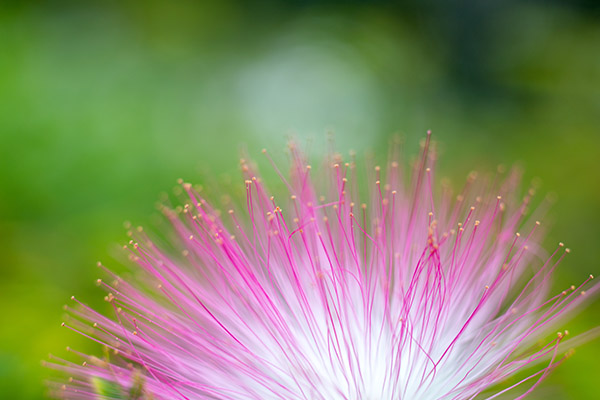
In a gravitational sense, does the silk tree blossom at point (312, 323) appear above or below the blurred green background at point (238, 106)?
below

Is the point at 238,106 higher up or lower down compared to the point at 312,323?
higher up

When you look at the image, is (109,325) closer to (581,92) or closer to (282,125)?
(282,125)

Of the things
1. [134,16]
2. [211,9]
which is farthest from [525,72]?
[134,16]

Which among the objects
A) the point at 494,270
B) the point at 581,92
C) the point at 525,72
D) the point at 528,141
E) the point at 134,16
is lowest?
the point at 494,270

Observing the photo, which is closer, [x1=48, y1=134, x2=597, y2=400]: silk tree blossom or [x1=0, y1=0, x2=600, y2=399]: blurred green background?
[x1=48, y1=134, x2=597, y2=400]: silk tree blossom

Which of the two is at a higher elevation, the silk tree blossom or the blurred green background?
the blurred green background

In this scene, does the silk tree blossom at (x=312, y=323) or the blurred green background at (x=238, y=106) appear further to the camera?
the blurred green background at (x=238, y=106)

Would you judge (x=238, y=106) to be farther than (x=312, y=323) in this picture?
Yes

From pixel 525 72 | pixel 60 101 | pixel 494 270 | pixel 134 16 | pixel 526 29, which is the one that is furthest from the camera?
pixel 134 16
